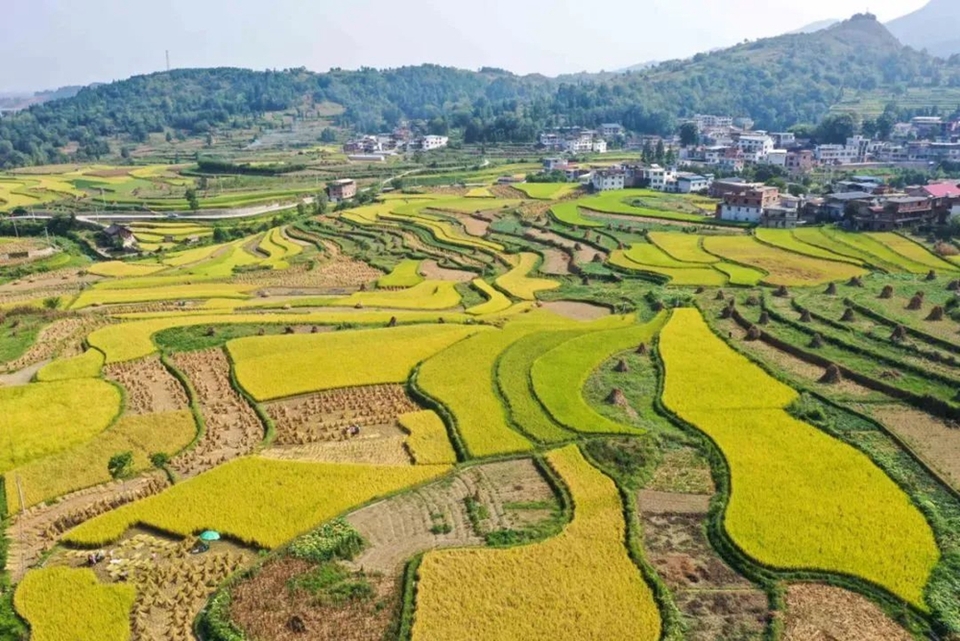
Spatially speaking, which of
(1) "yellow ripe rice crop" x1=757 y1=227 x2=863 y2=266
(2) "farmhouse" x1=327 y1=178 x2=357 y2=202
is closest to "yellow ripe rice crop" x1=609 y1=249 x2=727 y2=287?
(1) "yellow ripe rice crop" x1=757 y1=227 x2=863 y2=266

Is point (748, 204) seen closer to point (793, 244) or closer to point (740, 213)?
point (740, 213)

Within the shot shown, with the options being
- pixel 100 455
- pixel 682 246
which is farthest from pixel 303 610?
pixel 682 246

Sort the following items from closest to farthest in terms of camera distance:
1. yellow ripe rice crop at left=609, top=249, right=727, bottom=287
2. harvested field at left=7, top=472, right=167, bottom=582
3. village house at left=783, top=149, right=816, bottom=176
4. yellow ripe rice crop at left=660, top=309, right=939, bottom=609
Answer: yellow ripe rice crop at left=660, top=309, right=939, bottom=609
harvested field at left=7, top=472, right=167, bottom=582
yellow ripe rice crop at left=609, top=249, right=727, bottom=287
village house at left=783, top=149, right=816, bottom=176

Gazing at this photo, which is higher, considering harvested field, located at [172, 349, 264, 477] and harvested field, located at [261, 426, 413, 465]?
harvested field, located at [172, 349, 264, 477]

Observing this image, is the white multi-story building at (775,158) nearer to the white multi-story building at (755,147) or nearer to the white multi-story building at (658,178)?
the white multi-story building at (755,147)

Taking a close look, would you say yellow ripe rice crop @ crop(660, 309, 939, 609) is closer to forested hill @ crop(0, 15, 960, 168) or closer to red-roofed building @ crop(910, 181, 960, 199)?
red-roofed building @ crop(910, 181, 960, 199)

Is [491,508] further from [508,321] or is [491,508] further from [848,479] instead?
[508,321]
